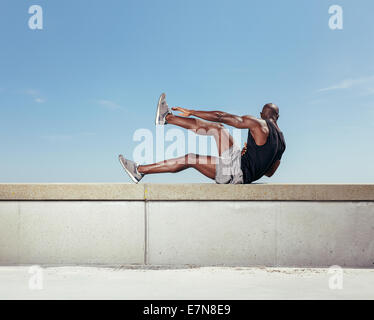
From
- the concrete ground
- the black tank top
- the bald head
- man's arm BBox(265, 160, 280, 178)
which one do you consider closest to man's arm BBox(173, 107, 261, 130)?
the black tank top

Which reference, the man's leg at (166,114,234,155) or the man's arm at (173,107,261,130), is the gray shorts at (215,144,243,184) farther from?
the man's arm at (173,107,261,130)

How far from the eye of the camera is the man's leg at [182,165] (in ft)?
22.7

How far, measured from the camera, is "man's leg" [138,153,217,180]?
22.7 feet

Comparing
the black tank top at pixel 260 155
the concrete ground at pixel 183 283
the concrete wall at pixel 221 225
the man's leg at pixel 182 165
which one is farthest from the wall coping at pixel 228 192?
the concrete ground at pixel 183 283

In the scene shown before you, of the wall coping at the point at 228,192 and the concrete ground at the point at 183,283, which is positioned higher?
the wall coping at the point at 228,192

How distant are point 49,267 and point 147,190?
1995mm

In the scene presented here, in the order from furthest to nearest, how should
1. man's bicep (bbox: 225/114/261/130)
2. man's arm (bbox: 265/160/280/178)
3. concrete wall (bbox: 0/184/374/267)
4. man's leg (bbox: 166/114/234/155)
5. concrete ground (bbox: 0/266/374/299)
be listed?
man's arm (bbox: 265/160/280/178) < man's leg (bbox: 166/114/234/155) < man's bicep (bbox: 225/114/261/130) < concrete wall (bbox: 0/184/374/267) < concrete ground (bbox: 0/266/374/299)

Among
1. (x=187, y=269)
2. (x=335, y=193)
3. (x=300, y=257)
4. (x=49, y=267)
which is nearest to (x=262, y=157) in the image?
(x=335, y=193)

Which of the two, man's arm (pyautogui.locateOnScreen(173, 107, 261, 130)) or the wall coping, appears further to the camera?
man's arm (pyautogui.locateOnScreen(173, 107, 261, 130))

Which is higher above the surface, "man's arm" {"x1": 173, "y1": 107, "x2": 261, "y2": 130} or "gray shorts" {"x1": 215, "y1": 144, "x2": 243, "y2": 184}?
"man's arm" {"x1": 173, "y1": 107, "x2": 261, "y2": 130}

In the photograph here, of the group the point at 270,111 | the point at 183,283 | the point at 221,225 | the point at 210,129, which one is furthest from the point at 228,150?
the point at 183,283

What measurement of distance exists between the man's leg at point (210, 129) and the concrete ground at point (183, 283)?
213 cm

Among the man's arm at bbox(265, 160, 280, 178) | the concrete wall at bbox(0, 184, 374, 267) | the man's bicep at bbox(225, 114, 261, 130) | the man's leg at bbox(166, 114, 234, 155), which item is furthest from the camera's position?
the man's arm at bbox(265, 160, 280, 178)

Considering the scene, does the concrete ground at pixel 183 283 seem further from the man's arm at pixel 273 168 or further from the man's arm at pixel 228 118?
the man's arm at pixel 228 118
